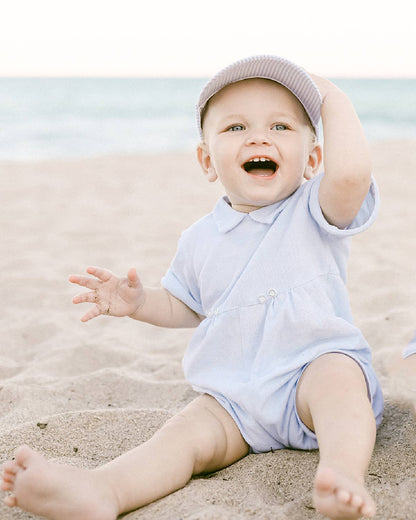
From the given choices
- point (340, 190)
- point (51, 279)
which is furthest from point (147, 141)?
point (340, 190)

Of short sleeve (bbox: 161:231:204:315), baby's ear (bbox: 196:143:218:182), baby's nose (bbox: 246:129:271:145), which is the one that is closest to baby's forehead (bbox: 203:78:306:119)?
baby's nose (bbox: 246:129:271:145)

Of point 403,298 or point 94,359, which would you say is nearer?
point 94,359

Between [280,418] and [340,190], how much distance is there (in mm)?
680

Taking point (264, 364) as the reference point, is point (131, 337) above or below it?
below

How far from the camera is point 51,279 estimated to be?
156 inches

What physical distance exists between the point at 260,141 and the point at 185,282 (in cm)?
59

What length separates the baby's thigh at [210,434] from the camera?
1783 mm

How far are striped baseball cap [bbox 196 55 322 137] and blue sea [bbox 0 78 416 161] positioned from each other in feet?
28.5

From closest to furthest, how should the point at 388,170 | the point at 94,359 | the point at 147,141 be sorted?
the point at 94,359
the point at 388,170
the point at 147,141

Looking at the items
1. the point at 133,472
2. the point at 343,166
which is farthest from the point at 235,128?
the point at 133,472

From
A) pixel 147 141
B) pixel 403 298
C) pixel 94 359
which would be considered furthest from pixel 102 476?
pixel 147 141

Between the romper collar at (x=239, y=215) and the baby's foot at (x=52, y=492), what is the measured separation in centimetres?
95

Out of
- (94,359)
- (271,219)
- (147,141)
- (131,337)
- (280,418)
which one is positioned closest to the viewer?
(280,418)

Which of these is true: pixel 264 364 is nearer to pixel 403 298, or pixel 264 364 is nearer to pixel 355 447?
pixel 355 447
